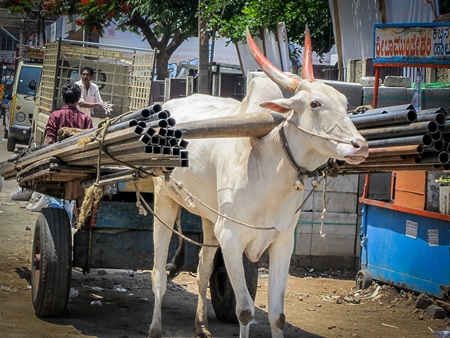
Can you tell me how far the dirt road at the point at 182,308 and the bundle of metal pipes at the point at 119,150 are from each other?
3.93 ft

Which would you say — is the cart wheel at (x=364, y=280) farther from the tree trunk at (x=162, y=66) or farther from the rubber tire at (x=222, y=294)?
the tree trunk at (x=162, y=66)

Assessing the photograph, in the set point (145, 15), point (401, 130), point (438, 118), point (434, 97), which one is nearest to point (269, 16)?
point (434, 97)

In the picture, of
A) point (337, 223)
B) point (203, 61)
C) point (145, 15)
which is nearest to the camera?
point (337, 223)

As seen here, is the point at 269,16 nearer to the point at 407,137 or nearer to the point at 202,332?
the point at 202,332

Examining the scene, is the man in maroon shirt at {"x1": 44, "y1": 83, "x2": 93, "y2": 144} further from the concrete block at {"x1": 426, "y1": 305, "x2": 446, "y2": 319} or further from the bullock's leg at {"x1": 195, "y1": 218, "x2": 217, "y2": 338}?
the concrete block at {"x1": 426, "y1": 305, "x2": 446, "y2": 319}

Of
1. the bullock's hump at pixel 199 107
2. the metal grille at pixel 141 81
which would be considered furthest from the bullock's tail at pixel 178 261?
the metal grille at pixel 141 81

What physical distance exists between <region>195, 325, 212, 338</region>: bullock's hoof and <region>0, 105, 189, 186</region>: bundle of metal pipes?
4.83ft

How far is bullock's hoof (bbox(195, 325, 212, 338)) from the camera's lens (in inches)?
251

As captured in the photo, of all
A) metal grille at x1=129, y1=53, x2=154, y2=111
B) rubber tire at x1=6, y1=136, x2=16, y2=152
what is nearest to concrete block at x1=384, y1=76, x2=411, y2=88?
metal grille at x1=129, y1=53, x2=154, y2=111

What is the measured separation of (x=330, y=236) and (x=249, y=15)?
530 centimetres

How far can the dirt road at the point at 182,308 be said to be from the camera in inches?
255

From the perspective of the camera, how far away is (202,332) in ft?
21.0

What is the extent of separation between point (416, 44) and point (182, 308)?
339cm

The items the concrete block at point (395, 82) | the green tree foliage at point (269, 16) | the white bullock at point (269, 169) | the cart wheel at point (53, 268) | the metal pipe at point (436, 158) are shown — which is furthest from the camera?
the green tree foliage at point (269, 16)
